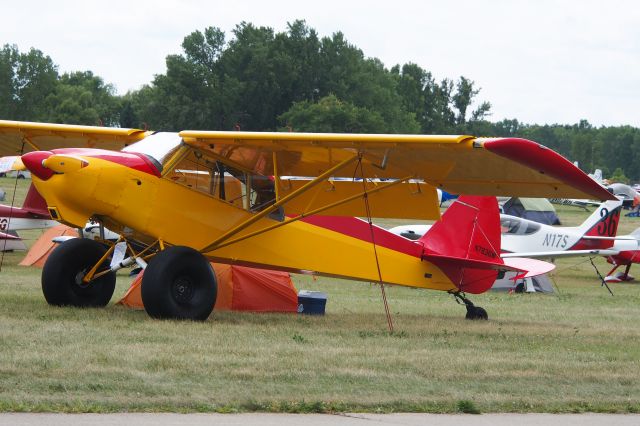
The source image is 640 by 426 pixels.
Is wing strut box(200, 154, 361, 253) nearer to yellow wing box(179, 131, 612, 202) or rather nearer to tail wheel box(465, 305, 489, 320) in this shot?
yellow wing box(179, 131, 612, 202)

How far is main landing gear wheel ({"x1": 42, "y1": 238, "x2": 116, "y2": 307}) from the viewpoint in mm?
12977

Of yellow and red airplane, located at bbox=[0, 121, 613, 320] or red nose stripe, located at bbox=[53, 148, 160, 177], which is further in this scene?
red nose stripe, located at bbox=[53, 148, 160, 177]

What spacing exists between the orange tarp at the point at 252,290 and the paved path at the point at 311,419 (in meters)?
7.31

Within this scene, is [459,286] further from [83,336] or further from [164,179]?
[83,336]

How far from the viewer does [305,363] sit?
9609 millimetres

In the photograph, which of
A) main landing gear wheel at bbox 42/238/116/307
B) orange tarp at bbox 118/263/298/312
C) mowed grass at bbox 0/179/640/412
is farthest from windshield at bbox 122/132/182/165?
orange tarp at bbox 118/263/298/312

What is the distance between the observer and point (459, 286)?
15789 mm

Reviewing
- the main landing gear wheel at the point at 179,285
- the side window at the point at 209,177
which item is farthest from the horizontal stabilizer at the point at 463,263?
the main landing gear wheel at the point at 179,285

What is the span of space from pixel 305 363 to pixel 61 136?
266 inches

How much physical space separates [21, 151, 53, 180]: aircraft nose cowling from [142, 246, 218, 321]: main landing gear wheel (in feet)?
5.08

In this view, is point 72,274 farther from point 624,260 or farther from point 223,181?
point 624,260

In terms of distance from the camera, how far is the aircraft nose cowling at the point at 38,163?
38.1 feet

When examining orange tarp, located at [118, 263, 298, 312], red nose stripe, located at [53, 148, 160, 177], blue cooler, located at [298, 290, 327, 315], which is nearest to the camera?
red nose stripe, located at [53, 148, 160, 177]

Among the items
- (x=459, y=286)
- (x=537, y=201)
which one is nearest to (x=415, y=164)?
(x=459, y=286)
